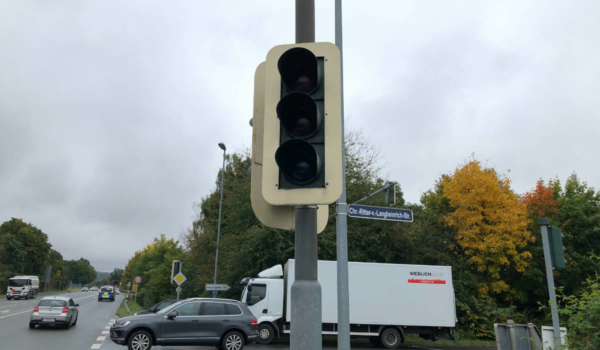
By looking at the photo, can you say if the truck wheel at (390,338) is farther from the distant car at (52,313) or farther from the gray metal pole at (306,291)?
the gray metal pole at (306,291)

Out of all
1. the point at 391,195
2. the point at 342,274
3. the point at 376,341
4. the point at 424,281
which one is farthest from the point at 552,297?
the point at 376,341

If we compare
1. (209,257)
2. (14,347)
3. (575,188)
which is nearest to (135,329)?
(14,347)

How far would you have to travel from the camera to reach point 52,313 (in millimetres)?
17953

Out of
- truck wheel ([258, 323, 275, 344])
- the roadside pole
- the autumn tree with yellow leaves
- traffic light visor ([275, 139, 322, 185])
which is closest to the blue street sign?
the roadside pole

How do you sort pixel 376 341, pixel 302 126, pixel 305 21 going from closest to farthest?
pixel 302 126 < pixel 305 21 < pixel 376 341

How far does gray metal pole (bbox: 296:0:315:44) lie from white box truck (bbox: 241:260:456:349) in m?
14.5

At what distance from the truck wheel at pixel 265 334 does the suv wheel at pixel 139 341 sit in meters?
5.38

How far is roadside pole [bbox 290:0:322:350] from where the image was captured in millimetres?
2430

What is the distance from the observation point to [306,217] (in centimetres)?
264

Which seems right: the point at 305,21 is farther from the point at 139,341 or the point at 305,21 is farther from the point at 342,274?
the point at 139,341

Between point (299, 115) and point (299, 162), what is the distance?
1.14 ft

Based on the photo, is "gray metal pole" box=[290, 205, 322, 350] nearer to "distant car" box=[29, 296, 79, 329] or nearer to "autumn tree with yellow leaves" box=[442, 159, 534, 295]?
"distant car" box=[29, 296, 79, 329]

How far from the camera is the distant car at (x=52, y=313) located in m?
17.8

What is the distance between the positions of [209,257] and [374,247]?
14.6 metres
